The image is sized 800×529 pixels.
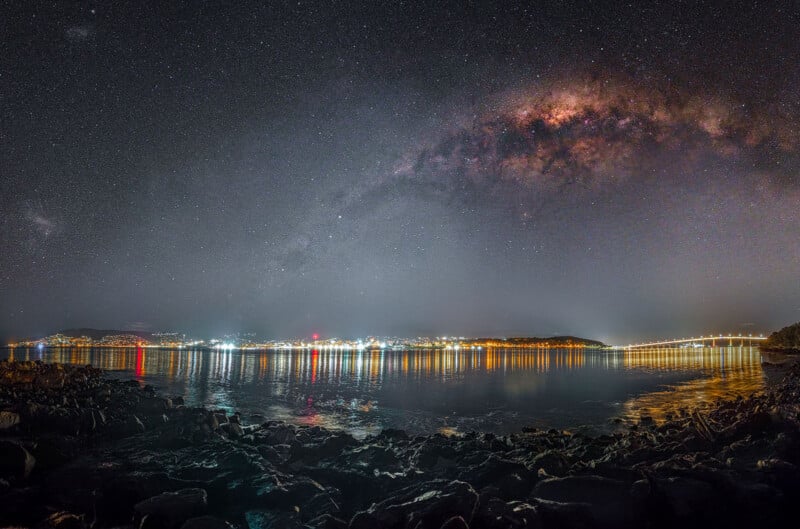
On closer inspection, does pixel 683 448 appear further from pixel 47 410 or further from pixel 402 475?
pixel 47 410

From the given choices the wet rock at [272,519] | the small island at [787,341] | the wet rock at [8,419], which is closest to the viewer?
the wet rock at [272,519]

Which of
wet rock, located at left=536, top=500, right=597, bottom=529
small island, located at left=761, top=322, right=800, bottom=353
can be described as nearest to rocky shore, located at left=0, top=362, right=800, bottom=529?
wet rock, located at left=536, top=500, right=597, bottom=529

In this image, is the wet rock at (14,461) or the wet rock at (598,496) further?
the wet rock at (14,461)

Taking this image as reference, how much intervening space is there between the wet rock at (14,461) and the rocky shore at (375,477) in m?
0.03

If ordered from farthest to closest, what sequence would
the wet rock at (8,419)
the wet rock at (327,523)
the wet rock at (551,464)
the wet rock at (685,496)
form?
the wet rock at (8,419)
the wet rock at (551,464)
the wet rock at (327,523)
the wet rock at (685,496)

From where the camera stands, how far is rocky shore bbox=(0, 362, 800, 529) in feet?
20.8

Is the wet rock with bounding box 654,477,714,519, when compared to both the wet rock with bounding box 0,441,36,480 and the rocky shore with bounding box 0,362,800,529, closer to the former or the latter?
the rocky shore with bounding box 0,362,800,529

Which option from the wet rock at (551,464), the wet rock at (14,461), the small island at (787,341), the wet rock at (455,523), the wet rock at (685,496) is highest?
the wet rock at (685,496)

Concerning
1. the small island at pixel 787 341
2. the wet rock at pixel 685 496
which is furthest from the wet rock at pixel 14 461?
the small island at pixel 787 341

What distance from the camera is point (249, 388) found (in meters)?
38.5

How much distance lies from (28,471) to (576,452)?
13350mm

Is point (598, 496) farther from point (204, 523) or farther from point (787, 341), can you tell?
point (787, 341)

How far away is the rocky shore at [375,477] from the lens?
6328 millimetres

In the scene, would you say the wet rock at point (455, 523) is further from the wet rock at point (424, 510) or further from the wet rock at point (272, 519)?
the wet rock at point (272, 519)
